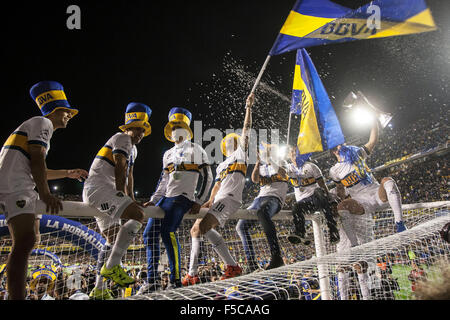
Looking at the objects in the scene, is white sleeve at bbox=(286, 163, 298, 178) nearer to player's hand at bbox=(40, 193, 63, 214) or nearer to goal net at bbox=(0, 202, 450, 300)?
goal net at bbox=(0, 202, 450, 300)

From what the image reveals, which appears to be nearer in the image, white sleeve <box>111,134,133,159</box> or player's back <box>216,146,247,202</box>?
white sleeve <box>111,134,133,159</box>

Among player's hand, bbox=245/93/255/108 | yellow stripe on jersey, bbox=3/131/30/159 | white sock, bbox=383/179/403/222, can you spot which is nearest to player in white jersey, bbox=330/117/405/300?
white sock, bbox=383/179/403/222

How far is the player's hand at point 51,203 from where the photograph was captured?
7.37 ft

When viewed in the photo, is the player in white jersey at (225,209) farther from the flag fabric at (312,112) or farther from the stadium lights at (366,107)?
the stadium lights at (366,107)

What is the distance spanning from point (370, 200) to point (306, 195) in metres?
1.32

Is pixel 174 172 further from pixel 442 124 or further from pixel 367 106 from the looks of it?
→ pixel 442 124

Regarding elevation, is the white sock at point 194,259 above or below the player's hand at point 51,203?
below

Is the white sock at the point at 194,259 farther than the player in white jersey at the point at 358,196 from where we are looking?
No

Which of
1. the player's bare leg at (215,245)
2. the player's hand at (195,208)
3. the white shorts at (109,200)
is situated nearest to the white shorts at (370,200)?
the player's bare leg at (215,245)

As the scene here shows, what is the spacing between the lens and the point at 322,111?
516 centimetres

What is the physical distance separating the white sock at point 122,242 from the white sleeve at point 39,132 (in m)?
1.07

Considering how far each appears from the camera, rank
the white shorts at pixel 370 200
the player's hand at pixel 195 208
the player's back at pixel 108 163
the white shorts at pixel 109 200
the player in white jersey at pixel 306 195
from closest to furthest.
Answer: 1. the white shorts at pixel 109 200
2. the player's back at pixel 108 163
3. the player's hand at pixel 195 208
4. the player in white jersey at pixel 306 195
5. the white shorts at pixel 370 200

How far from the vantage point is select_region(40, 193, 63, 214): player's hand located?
225 cm
